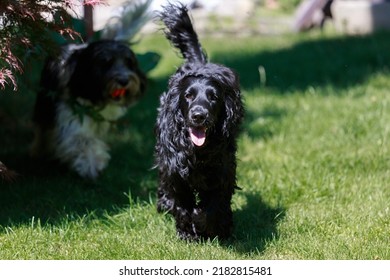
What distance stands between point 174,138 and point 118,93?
183 centimetres

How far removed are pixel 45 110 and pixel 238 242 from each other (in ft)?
8.39

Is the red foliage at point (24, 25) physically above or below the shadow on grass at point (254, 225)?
above

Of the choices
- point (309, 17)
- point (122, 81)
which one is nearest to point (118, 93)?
point (122, 81)

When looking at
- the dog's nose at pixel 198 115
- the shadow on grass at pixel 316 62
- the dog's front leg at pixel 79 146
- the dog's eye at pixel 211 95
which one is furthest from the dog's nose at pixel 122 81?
the shadow on grass at pixel 316 62

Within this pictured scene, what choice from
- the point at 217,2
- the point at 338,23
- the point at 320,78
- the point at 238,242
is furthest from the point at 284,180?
the point at 217,2

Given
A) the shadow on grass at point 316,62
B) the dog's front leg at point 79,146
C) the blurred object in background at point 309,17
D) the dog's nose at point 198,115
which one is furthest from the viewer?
the blurred object in background at point 309,17

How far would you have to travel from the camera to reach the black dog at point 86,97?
6.12m

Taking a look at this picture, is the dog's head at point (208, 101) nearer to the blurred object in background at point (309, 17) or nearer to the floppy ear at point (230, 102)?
the floppy ear at point (230, 102)

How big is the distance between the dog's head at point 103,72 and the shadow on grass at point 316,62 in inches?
119

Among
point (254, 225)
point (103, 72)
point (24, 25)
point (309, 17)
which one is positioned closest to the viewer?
point (24, 25)

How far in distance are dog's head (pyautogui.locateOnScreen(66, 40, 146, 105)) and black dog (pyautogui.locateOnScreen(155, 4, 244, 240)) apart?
134 centimetres

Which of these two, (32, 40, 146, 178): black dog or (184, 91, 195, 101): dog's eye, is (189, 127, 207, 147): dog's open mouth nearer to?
(184, 91, 195, 101): dog's eye

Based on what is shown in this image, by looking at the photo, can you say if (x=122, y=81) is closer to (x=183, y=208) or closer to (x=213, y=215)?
(x=183, y=208)

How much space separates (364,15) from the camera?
1315 cm
